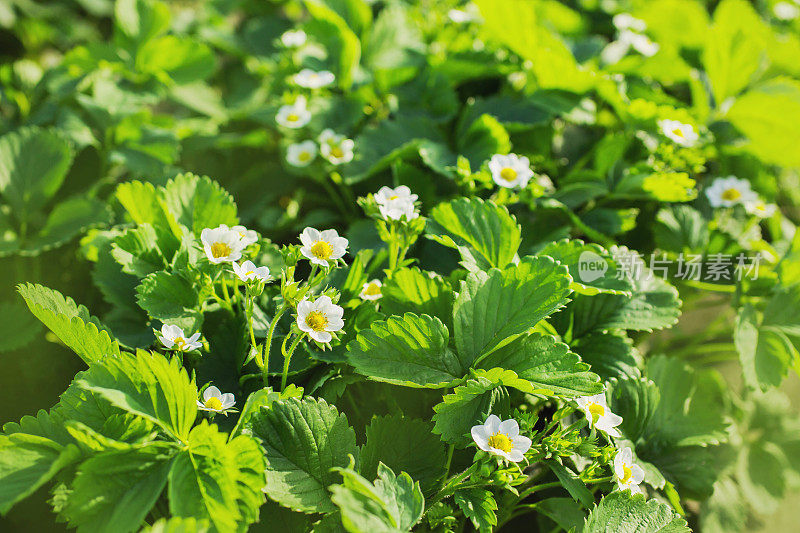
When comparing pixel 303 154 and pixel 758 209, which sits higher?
pixel 303 154

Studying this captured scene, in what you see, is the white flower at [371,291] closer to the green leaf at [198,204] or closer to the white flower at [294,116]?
the green leaf at [198,204]

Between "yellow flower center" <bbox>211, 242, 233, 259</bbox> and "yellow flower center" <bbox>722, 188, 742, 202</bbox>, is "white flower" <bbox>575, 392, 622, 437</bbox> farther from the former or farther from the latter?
"yellow flower center" <bbox>722, 188, 742, 202</bbox>

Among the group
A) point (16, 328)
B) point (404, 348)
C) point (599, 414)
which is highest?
point (404, 348)

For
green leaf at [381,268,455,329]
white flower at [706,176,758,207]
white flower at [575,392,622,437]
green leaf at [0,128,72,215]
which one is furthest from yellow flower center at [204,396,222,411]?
white flower at [706,176,758,207]

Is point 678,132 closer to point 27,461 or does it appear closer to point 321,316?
point 321,316

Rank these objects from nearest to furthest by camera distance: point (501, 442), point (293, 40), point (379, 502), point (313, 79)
Result: point (379, 502), point (501, 442), point (313, 79), point (293, 40)

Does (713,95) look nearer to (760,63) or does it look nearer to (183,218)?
(760,63)

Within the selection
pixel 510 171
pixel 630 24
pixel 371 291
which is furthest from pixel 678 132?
pixel 371 291
